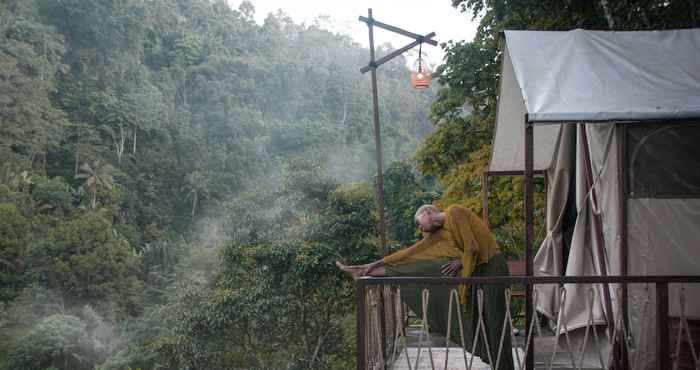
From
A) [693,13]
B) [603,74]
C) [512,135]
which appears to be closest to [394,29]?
[512,135]

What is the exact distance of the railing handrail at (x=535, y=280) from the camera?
11.8ft

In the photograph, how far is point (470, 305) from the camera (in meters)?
4.10

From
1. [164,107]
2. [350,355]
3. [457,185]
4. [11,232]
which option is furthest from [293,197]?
[164,107]

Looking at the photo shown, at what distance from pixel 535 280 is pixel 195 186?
1923 inches

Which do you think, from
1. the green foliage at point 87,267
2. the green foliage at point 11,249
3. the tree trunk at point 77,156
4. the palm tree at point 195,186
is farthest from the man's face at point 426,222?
the palm tree at point 195,186

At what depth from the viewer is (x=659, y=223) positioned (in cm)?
403

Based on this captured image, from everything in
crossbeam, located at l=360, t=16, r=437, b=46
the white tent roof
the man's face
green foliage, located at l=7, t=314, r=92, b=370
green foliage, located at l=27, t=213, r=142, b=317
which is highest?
crossbeam, located at l=360, t=16, r=437, b=46

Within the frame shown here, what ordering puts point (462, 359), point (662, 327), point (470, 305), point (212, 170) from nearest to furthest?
point (662, 327)
point (470, 305)
point (462, 359)
point (212, 170)

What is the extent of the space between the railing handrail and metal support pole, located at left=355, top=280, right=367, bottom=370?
0.04 m

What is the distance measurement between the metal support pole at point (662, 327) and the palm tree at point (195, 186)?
48738mm

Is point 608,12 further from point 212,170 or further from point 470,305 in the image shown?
point 212,170

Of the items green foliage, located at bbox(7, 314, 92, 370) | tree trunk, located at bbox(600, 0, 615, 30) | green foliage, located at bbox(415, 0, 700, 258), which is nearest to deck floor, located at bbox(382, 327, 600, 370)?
tree trunk, located at bbox(600, 0, 615, 30)

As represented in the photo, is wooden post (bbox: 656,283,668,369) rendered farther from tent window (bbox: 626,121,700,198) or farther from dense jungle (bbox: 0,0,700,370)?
dense jungle (bbox: 0,0,700,370)

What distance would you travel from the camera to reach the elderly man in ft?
13.4
